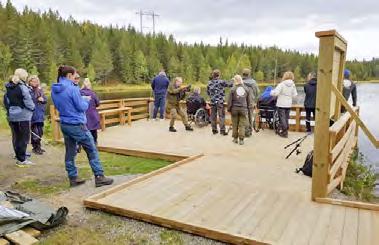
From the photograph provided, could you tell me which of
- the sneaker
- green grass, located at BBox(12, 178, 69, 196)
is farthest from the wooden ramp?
the sneaker

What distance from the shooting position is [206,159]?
20.5ft

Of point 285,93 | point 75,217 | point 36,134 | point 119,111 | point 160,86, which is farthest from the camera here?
point 160,86

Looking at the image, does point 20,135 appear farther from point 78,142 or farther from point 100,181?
point 100,181

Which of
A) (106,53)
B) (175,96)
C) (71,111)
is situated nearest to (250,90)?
(175,96)

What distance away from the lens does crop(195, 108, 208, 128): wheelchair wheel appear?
9.80m

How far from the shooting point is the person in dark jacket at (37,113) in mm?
6941

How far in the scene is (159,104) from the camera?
11.1 meters

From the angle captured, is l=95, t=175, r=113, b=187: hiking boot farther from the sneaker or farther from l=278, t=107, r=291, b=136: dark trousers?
l=278, t=107, r=291, b=136: dark trousers

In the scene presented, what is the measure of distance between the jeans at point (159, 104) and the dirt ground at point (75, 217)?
4.53 m

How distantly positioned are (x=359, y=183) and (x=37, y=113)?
6.08 m

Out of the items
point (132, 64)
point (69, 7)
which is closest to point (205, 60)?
point (132, 64)

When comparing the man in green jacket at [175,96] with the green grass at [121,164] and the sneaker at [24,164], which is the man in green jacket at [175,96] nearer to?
the green grass at [121,164]

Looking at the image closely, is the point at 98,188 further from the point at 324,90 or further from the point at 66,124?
the point at 324,90

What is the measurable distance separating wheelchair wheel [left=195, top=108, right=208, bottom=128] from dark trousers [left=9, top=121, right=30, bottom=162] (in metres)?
4.76
